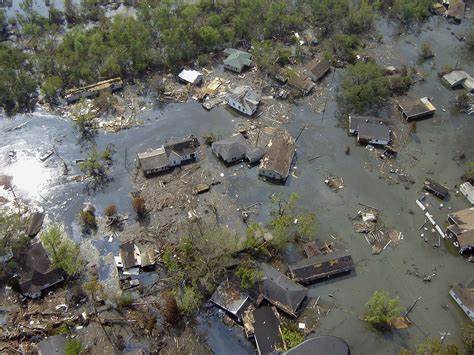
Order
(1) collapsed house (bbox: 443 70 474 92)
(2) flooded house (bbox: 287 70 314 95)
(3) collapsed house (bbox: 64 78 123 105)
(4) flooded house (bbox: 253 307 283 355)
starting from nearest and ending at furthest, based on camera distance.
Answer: (4) flooded house (bbox: 253 307 283 355) < (3) collapsed house (bbox: 64 78 123 105) < (2) flooded house (bbox: 287 70 314 95) < (1) collapsed house (bbox: 443 70 474 92)

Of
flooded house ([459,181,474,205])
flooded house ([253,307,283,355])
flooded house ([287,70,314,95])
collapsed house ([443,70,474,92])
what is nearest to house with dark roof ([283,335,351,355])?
flooded house ([253,307,283,355])

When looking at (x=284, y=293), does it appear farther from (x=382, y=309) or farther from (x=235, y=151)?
(x=235, y=151)

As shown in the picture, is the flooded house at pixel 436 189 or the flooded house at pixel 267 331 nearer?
the flooded house at pixel 267 331

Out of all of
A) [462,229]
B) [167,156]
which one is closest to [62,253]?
[167,156]

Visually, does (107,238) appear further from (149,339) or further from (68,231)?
(149,339)

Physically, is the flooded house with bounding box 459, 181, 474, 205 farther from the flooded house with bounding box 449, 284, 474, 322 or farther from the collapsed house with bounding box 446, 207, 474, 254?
the flooded house with bounding box 449, 284, 474, 322

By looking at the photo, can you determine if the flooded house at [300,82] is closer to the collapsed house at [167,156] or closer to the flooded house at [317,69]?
the flooded house at [317,69]

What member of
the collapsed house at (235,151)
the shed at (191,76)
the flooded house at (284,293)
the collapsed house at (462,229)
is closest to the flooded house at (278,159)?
the collapsed house at (235,151)
